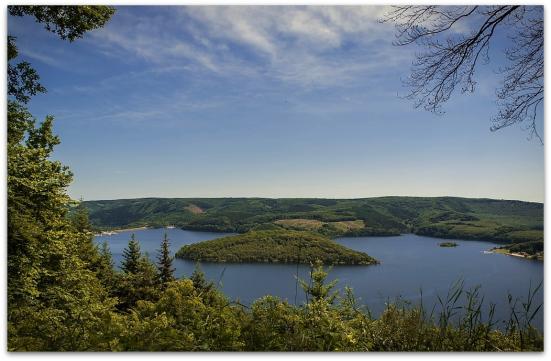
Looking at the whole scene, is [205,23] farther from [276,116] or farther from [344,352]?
[344,352]

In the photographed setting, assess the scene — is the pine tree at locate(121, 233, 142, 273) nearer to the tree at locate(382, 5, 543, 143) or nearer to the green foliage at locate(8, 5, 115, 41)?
the green foliage at locate(8, 5, 115, 41)

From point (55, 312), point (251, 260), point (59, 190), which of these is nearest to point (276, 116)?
point (59, 190)

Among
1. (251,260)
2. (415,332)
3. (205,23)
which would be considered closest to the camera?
(415,332)

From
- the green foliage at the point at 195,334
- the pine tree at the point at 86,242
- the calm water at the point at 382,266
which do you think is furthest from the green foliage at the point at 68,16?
the pine tree at the point at 86,242

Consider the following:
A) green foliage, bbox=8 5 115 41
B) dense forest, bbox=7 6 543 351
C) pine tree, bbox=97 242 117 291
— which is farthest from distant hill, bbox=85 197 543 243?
pine tree, bbox=97 242 117 291

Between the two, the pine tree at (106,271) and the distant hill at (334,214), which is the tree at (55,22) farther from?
the pine tree at (106,271)

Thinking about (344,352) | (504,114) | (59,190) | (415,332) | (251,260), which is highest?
(504,114)

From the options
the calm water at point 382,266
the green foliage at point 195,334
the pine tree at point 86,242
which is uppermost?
the green foliage at point 195,334
